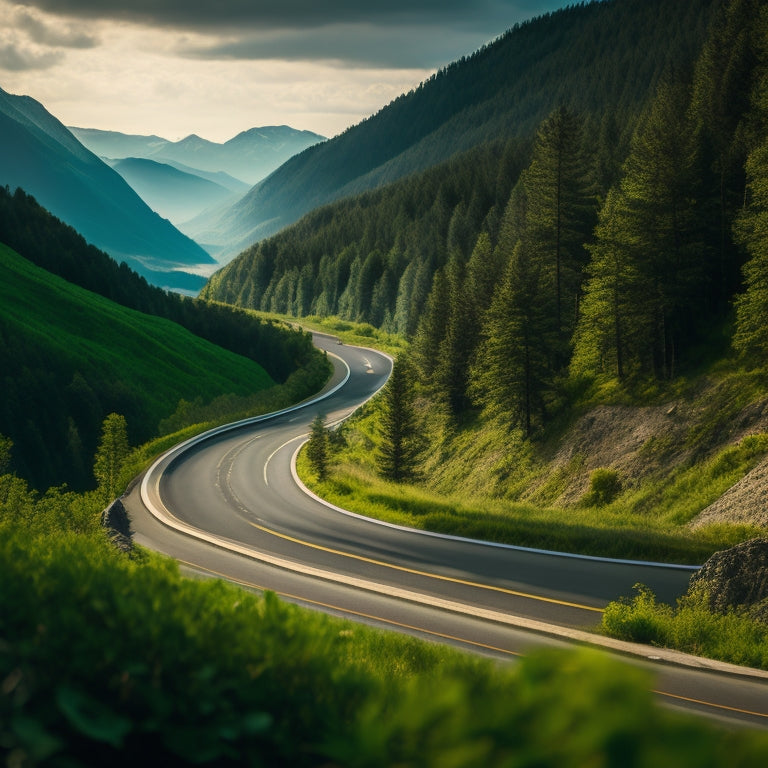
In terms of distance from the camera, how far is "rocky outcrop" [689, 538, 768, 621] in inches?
549

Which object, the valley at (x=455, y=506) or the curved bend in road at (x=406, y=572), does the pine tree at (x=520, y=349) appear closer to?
the valley at (x=455, y=506)

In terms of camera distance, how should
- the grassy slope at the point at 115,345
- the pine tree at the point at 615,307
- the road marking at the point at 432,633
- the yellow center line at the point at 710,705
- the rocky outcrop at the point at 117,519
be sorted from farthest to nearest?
the grassy slope at the point at 115,345
the pine tree at the point at 615,307
the rocky outcrop at the point at 117,519
the road marking at the point at 432,633
the yellow center line at the point at 710,705

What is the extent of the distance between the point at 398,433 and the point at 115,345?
46494 mm

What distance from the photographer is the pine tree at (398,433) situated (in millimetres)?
40438

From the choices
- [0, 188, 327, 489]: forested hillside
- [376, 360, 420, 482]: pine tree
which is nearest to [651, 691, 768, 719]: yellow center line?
[376, 360, 420, 482]: pine tree

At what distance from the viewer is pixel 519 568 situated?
19938 mm

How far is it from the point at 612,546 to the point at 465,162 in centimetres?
13392

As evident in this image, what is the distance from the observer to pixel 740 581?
46.4ft

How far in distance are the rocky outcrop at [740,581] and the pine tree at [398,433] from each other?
26328 millimetres

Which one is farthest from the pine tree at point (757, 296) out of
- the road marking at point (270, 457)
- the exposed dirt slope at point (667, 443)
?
the road marking at point (270, 457)

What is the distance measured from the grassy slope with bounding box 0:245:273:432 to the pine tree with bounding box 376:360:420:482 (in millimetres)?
32939

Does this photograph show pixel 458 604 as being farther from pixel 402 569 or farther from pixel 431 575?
pixel 402 569

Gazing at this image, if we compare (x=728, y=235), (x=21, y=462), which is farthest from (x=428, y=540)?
(x=21, y=462)

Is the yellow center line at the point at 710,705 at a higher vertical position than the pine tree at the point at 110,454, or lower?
higher
